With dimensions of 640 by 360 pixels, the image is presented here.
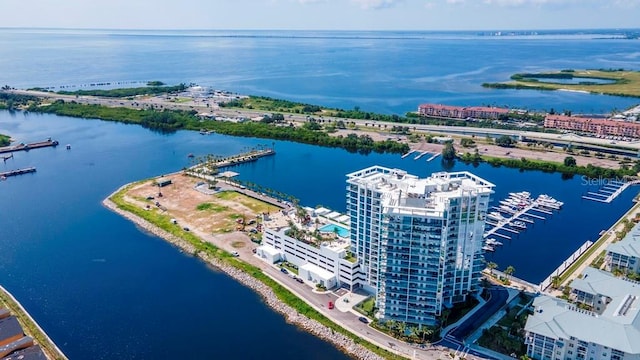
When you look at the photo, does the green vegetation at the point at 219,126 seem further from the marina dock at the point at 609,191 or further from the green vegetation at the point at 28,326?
the green vegetation at the point at 28,326

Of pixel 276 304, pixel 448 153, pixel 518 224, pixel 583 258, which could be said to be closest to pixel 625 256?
pixel 583 258

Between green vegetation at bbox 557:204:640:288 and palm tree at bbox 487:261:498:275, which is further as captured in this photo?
green vegetation at bbox 557:204:640:288

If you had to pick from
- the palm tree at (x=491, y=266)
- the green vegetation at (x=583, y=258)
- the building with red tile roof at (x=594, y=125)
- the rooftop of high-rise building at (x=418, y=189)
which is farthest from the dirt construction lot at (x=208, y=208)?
the building with red tile roof at (x=594, y=125)

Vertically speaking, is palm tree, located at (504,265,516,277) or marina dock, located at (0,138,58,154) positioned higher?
marina dock, located at (0,138,58,154)

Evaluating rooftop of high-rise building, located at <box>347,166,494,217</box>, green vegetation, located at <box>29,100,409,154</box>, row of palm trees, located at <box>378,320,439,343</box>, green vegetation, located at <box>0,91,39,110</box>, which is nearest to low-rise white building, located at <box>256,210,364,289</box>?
row of palm trees, located at <box>378,320,439,343</box>

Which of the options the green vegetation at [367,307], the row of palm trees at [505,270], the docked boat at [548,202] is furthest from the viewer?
the docked boat at [548,202]

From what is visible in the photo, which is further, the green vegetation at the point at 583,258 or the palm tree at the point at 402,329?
the green vegetation at the point at 583,258

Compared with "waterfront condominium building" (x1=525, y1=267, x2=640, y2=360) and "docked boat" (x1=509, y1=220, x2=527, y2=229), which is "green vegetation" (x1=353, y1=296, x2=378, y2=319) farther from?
"docked boat" (x1=509, y1=220, x2=527, y2=229)

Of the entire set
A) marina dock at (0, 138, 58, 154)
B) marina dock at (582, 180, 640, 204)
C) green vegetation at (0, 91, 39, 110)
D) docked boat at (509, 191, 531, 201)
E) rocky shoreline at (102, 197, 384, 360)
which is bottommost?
rocky shoreline at (102, 197, 384, 360)
